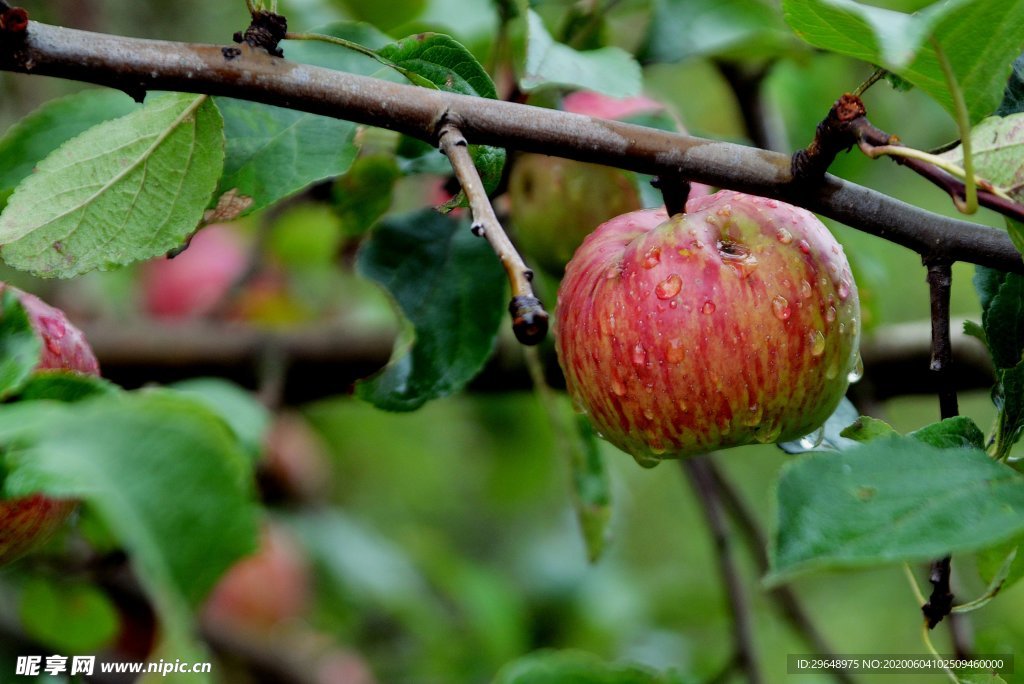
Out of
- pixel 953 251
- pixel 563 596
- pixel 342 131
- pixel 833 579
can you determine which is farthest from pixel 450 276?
pixel 833 579

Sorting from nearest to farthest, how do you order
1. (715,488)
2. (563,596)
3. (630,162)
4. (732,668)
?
(630,162) < (732,668) < (715,488) < (563,596)

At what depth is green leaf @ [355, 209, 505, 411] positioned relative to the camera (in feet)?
2.67

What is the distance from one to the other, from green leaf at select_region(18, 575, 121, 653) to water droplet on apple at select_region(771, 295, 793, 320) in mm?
944

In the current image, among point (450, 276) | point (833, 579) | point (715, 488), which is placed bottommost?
point (833, 579)

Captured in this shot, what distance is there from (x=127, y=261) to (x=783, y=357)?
0.42 meters

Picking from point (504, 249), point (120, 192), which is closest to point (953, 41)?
point (504, 249)

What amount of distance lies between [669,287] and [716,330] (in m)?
0.04

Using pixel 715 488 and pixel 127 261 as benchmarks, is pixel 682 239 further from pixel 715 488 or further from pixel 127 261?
pixel 715 488

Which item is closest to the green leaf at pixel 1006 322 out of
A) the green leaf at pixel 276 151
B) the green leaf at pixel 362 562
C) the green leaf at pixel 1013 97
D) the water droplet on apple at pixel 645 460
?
the green leaf at pixel 1013 97

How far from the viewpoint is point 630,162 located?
0.58 metres

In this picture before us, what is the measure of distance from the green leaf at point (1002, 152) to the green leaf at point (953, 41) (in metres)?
0.01

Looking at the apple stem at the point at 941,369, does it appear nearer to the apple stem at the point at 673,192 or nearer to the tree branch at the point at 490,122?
the tree branch at the point at 490,122

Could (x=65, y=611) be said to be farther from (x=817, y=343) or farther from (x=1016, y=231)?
(x=1016, y=231)

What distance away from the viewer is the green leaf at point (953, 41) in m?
0.51
